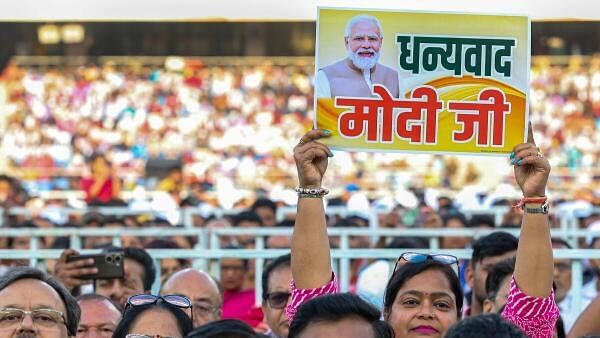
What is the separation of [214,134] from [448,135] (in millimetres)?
28278

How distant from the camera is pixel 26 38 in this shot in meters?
34.9

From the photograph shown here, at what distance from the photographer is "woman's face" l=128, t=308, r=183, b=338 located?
541 cm

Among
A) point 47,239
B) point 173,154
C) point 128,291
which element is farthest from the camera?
point 173,154

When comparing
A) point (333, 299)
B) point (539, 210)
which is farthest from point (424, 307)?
point (333, 299)

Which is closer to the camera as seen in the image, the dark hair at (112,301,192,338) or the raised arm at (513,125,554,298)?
the raised arm at (513,125,554,298)

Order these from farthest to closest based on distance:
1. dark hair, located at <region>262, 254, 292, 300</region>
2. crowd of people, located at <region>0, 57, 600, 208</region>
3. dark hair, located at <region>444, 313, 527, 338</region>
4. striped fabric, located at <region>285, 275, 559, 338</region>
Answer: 1. crowd of people, located at <region>0, 57, 600, 208</region>
2. dark hair, located at <region>262, 254, 292, 300</region>
3. striped fabric, located at <region>285, 275, 559, 338</region>
4. dark hair, located at <region>444, 313, 527, 338</region>

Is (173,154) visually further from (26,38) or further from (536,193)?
(536,193)

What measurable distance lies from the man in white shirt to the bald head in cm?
192

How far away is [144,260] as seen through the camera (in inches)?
306

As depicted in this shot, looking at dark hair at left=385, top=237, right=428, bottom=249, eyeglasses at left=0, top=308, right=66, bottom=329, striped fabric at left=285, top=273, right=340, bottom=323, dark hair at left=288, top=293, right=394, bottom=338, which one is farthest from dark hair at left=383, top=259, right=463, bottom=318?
dark hair at left=385, top=237, right=428, bottom=249

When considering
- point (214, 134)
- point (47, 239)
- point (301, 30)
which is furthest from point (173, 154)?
point (47, 239)

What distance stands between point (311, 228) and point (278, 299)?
1.39 meters

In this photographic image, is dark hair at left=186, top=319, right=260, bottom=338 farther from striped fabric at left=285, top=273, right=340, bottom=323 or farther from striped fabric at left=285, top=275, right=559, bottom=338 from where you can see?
striped fabric at left=285, top=273, right=340, bottom=323

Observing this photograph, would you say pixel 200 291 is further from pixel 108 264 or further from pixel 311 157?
pixel 311 157
